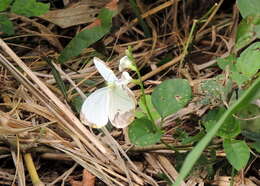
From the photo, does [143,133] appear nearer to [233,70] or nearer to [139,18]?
[233,70]

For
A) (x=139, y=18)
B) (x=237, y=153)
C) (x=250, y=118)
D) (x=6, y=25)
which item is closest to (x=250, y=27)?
(x=250, y=118)

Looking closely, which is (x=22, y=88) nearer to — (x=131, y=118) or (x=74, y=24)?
(x=74, y=24)

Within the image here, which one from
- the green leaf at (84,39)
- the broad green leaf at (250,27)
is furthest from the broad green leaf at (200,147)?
the green leaf at (84,39)

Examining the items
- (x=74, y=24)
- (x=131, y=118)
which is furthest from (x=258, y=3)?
(x=74, y=24)

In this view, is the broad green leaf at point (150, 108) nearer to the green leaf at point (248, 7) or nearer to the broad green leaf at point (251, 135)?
the broad green leaf at point (251, 135)

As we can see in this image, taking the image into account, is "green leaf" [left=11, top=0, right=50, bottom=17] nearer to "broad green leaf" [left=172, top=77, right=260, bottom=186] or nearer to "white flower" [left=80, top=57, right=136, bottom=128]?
"white flower" [left=80, top=57, right=136, bottom=128]

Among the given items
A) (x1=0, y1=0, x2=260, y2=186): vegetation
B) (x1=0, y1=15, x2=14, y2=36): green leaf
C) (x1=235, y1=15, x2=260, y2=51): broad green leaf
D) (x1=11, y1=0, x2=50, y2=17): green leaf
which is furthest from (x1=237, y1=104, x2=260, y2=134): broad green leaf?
(x1=0, y1=15, x2=14, y2=36): green leaf
